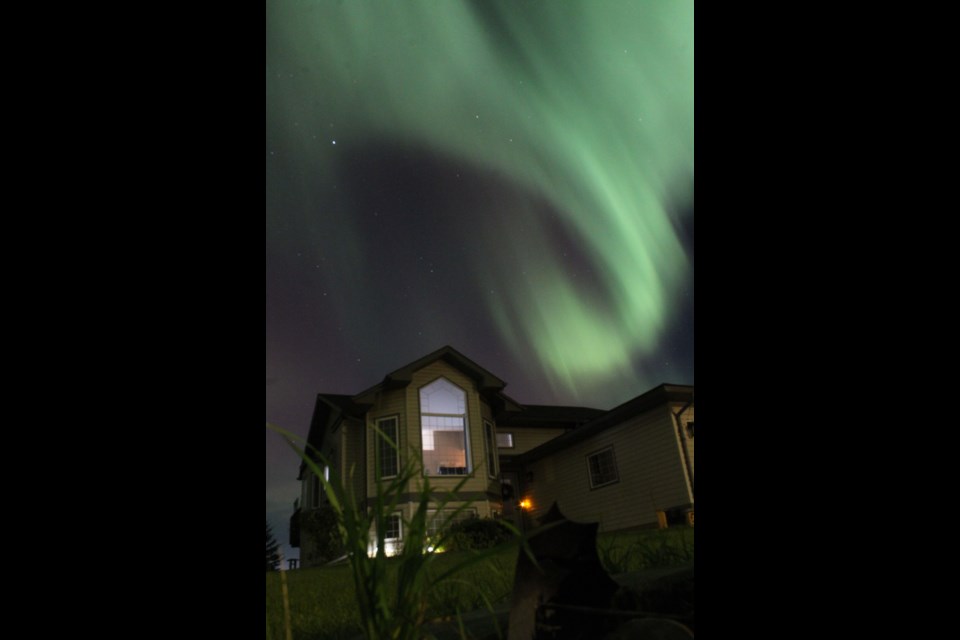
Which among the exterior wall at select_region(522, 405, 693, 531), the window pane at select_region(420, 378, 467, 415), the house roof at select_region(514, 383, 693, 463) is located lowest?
the exterior wall at select_region(522, 405, 693, 531)

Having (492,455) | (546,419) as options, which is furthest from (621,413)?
(546,419)

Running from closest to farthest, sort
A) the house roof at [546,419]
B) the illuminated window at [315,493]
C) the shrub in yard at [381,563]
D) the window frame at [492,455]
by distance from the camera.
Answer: the shrub in yard at [381,563], the illuminated window at [315,493], the window frame at [492,455], the house roof at [546,419]

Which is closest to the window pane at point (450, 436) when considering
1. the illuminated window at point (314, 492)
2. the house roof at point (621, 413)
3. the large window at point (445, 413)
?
the large window at point (445, 413)

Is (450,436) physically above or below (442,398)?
below

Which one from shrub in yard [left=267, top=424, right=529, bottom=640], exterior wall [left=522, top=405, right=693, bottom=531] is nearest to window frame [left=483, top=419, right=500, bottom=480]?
exterior wall [left=522, top=405, right=693, bottom=531]

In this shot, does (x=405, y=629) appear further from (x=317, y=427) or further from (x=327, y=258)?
(x=327, y=258)

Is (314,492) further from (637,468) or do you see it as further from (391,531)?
(637,468)

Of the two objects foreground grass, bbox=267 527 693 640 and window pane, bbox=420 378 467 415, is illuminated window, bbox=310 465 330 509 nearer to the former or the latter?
foreground grass, bbox=267 527 693 640

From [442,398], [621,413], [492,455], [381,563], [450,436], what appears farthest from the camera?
[492,455]

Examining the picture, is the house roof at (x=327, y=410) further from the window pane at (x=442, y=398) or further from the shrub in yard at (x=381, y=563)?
the window pane at (x=442, y=398)

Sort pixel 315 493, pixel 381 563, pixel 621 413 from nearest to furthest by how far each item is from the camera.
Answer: pixel 381 563 < pixel 315 493 < pixel 621 413

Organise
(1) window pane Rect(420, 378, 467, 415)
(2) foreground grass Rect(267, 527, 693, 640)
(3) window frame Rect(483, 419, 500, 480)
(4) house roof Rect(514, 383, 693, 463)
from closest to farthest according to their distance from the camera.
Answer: (2) foreground grass Rect(267, 527, 693, 640) < (3) window frame Rect(483, 419, 500, 480) < (4) house roof Rect(514, 383, 693, 463) < (1) window pane Rect(420, 378, 467, 415)
